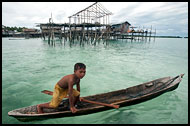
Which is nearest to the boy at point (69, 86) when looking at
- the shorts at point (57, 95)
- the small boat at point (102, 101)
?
the shorts at point (57, 95)

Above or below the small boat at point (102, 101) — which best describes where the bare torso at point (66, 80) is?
above

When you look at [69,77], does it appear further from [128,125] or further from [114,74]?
[114,74]

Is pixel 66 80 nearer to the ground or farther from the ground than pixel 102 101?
farther from the ground

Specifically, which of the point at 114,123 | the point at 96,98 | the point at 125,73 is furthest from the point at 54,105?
the point at 125,73

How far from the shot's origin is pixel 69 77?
2596mm

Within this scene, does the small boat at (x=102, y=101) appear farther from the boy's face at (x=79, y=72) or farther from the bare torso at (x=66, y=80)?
the boy's face at (x=79, y=72)

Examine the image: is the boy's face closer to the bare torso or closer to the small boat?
the bare torso

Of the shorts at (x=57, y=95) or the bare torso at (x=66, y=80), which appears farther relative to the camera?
the shorts at (x=57, y=95)

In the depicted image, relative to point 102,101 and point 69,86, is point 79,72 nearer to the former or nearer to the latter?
point 69,86

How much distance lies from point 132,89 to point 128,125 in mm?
1355

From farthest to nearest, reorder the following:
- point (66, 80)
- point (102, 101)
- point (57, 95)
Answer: point (102, 101) → point (57, 95) → point (66, 80)

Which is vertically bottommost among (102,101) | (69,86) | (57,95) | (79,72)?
(102,101)

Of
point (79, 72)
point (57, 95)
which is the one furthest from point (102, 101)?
point (79, 72)

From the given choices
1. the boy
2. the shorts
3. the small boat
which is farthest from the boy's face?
the small boat
